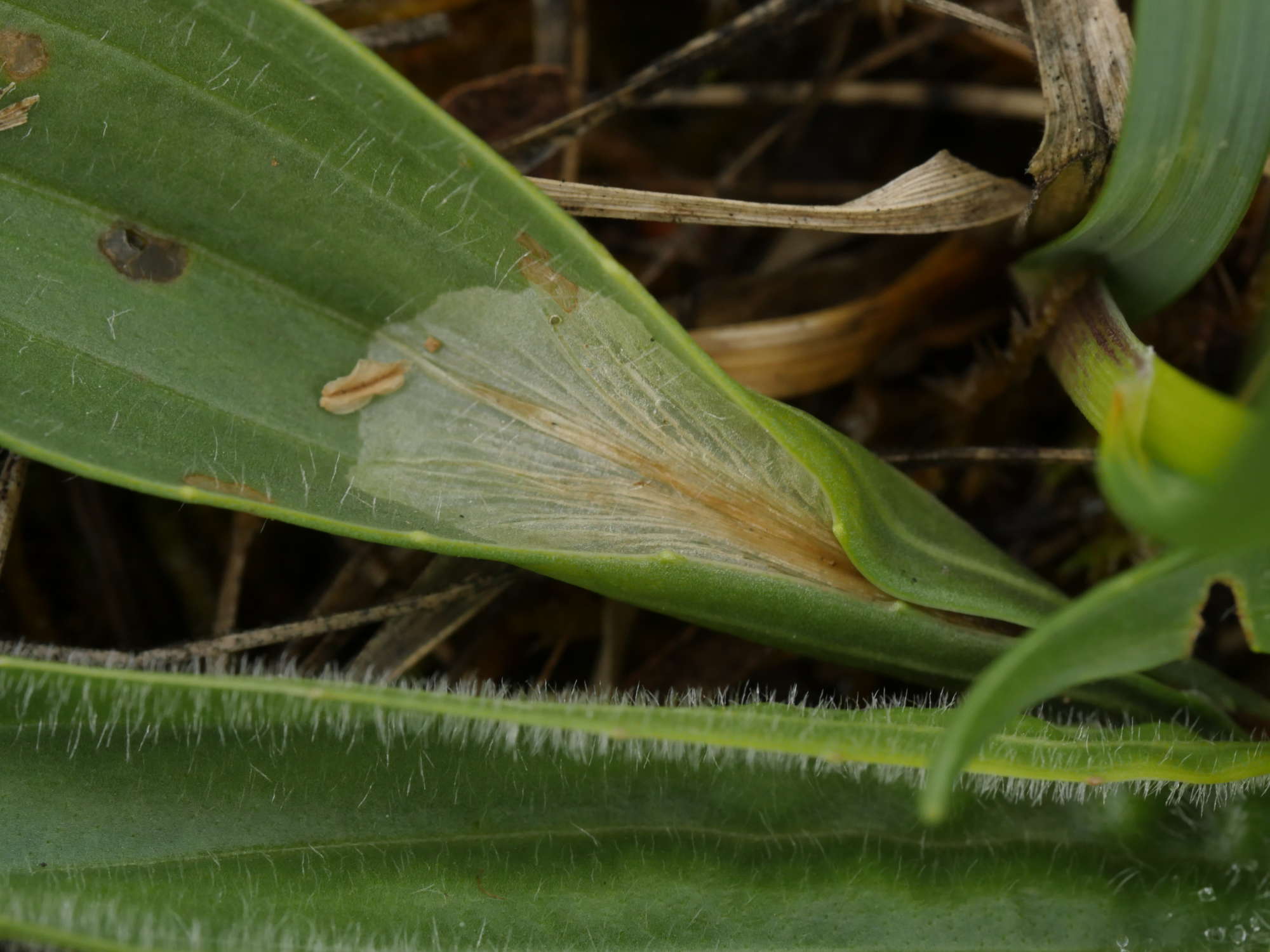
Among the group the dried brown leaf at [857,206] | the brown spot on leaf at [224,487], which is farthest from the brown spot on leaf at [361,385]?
the dried brown leaf at [857,206]

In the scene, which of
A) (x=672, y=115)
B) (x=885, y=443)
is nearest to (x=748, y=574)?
(x=885, y=443)

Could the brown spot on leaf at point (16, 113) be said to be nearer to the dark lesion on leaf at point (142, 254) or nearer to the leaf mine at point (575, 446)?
the dark lesion on leaf at point (142, 254)

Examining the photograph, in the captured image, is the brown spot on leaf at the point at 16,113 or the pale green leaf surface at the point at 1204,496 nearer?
the pale green leaf surface at the point at 1204,496

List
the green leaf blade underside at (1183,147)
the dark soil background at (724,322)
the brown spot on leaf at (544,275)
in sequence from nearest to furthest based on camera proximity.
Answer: the green leaf blade underside at (1183,147), the brown spot on leaf at (544,275), the dark soil background at (724,322)

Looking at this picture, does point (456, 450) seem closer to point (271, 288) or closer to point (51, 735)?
point (271, 288)

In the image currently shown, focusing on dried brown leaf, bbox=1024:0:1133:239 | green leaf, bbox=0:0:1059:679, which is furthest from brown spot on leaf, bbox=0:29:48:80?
dried brown leaf, bbox=1024:0:1133:239

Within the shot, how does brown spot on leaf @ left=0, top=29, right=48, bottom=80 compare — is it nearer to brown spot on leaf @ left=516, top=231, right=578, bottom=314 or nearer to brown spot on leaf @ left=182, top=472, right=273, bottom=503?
brown spot on leaf @ left=182, top=472, right=273, bottom=503
